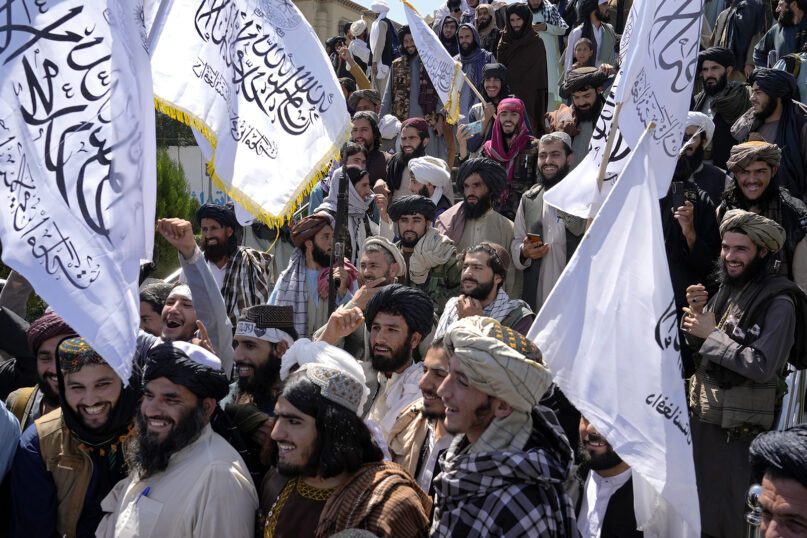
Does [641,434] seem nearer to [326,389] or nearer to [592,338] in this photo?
[592,338]

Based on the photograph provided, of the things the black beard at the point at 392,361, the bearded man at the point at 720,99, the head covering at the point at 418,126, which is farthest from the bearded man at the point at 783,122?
the black beard at the point at 392,361

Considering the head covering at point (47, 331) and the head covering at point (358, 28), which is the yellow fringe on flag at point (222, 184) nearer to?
the head covering at point (47, 331)

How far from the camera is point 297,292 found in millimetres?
6023

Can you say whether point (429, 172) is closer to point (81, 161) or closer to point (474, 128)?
point (474, 128)

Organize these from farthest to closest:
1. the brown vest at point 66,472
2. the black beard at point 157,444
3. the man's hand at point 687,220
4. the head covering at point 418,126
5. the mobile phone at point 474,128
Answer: the mobile phone at point 474,128
the head covering at point 418,126
the man's hand at point 687,220
the brown vest at point 66,472
the black beard at point 157,444

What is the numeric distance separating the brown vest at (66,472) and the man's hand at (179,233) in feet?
3.12

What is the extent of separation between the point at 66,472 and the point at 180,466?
0.58 m

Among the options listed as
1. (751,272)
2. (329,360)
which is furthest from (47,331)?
(751,272)

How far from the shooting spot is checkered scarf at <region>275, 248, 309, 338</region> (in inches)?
235

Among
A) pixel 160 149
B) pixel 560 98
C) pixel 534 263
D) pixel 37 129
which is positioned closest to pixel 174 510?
pixel 37 129

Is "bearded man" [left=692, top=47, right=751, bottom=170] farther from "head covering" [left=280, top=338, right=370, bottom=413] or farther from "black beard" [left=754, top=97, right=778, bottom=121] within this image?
"head covering" [left=280, top=338, right=370, bottom=413]

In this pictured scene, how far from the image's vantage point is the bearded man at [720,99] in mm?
8328

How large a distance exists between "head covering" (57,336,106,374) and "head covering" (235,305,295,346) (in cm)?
105

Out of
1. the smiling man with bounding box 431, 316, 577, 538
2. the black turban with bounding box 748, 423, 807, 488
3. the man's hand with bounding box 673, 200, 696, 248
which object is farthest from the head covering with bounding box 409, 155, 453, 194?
the black turban with bounding box 748, 423, 807, 488
